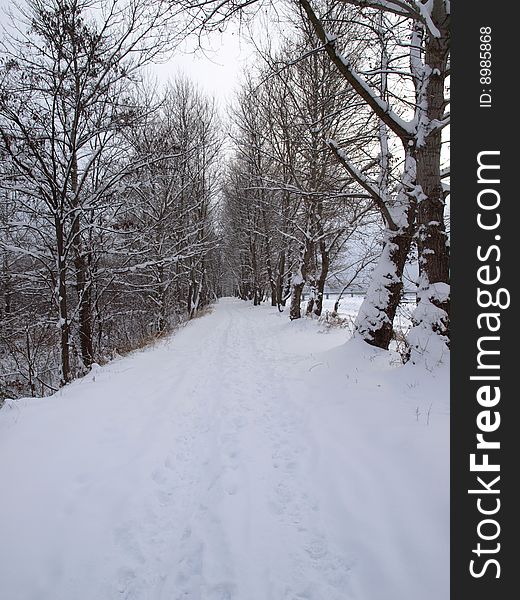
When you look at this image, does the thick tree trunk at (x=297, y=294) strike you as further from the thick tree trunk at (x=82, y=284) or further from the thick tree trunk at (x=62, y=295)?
the thick tree trunk at (x=62, y=295)

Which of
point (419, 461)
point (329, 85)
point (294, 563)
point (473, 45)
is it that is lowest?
point (294, 563)

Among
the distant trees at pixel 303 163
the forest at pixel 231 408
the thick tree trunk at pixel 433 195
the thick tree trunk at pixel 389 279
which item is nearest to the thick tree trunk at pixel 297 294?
the distant trees at pixel 303 163

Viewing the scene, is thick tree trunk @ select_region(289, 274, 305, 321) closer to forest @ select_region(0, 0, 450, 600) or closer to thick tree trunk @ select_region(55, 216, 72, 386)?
forest @ select_region(0, 0, 450, 600)

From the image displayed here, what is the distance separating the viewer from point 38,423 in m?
3.70

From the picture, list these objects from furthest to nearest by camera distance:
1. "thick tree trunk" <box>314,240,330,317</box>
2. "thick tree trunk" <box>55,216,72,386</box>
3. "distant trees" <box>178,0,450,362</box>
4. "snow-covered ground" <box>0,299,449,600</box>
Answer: "thick tree trunk" <box>314,240,330,317</box>
"thick tree trunk" <box>55,216,72,386</box>
"distant trees" <box>178,0,450,362</box>
"snow-covered ground" <box>0,299,449,600</box>

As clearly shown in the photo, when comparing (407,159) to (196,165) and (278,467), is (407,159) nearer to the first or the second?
(278,467)

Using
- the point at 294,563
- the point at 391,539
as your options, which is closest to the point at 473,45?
the point at 391,539

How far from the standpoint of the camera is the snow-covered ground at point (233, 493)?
1.89 meters

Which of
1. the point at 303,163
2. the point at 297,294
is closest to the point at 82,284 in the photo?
the point at 297,294

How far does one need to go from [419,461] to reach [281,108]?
12.2 m

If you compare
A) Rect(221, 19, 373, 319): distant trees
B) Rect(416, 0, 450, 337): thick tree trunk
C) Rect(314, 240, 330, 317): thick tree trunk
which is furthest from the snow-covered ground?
Rect(314, 240, 330, 317): thick tree trunk

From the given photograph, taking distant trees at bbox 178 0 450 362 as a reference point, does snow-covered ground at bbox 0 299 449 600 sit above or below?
below

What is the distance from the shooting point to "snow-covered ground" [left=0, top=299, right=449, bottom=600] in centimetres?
189

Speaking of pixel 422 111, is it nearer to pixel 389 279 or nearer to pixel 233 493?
pixel 389 279
